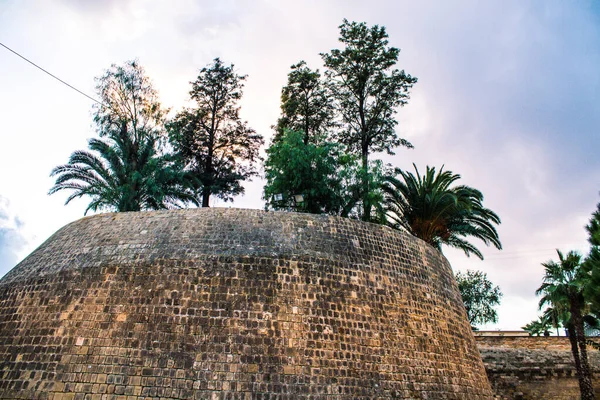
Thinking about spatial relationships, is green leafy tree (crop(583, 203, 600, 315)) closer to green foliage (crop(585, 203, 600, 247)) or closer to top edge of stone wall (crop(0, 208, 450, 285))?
green foliage (crop(585, 203, 600, 247))

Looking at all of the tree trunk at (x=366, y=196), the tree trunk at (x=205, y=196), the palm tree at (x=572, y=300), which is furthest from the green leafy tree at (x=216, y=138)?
the palm tree at (x=572, y=300)

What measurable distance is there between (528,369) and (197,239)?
15.0m

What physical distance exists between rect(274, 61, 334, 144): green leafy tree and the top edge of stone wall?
11605mm

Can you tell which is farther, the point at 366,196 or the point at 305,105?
the point at 305,105

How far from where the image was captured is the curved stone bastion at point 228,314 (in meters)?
9.58

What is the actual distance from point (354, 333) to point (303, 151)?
32.1ft

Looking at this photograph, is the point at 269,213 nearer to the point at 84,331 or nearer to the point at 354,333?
the point at 354,333

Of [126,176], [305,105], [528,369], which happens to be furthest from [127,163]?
[528,369]

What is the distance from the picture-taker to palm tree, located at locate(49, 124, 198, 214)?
18.3m

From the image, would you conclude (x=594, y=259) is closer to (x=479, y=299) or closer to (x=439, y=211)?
A: (x=439, y=211)

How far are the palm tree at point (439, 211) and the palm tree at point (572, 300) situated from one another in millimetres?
3467

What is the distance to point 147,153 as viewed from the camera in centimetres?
2005

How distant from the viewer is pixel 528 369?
1808 cm

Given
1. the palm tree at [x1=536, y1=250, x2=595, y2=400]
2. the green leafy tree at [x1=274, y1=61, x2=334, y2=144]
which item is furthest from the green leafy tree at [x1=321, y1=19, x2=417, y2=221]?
the palm tree at [x1=536, y1=250, x2=595, y2=400]
